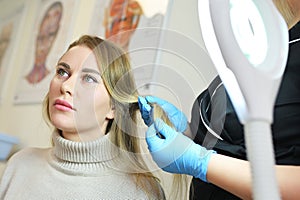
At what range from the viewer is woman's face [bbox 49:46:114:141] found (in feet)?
2.76

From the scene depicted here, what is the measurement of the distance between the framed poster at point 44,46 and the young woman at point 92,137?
0.81m

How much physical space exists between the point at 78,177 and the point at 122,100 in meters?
0.29

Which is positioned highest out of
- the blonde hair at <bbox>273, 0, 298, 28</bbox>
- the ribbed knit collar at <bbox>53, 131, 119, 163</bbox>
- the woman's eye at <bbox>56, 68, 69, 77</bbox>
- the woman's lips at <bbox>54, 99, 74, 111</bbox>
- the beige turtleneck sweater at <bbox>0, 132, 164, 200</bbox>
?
Answer: the blonde hair at <bbox>273, 0, 298, 28</bbox>

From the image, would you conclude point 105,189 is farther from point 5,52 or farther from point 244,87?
point 5,52

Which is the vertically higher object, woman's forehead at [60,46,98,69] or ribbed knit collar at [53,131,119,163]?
woman's forehead at [60,46,98,69]

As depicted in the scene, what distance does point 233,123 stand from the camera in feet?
2.49

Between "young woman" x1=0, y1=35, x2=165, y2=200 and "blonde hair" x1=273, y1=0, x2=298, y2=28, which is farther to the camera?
"young woman" x1=0, y1=35, x2=165, y2=200

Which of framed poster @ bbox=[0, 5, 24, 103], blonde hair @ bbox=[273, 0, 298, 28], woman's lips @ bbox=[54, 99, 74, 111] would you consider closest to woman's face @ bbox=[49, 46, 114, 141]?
woman's lips @ bbox=[54, 99, 74, 111]

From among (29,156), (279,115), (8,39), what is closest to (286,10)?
(279,115)

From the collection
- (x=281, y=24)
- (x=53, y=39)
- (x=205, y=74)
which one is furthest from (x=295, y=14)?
(x=53, y=39)

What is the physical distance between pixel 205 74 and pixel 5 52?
2.02m

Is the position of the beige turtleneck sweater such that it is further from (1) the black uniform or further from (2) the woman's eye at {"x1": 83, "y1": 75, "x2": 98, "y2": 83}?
(1) the black uniform

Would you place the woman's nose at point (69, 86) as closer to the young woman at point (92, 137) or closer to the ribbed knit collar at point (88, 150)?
the young woman at point (92, 137)

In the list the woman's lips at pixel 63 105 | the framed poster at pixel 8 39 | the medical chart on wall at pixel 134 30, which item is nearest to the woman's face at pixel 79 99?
the woman's lips at pixel 63 105
